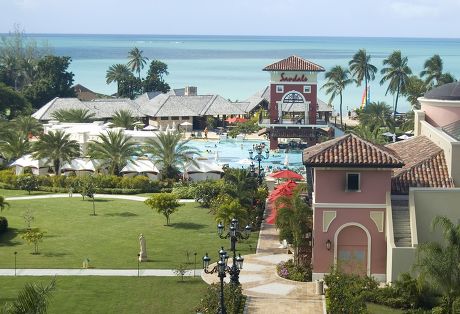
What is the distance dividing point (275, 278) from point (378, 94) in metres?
126

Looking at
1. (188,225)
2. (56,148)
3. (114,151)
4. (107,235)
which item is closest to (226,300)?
(107,235)

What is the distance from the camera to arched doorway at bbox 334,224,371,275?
101ft

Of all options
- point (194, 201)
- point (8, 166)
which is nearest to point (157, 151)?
point (194, 201)

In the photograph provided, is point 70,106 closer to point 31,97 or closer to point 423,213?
point 31,97

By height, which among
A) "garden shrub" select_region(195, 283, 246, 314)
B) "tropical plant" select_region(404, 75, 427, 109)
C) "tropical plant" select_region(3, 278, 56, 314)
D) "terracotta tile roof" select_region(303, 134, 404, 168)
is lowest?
"garden shrub" select_region(195, 283, 246, 314)

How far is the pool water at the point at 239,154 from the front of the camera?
63125 mm

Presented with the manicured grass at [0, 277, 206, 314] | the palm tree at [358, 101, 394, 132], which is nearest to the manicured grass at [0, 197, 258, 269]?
the manicured grass at [0, 277, 206, 314]

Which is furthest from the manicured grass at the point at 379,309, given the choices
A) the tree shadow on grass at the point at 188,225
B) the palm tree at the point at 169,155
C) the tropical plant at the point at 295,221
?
the palm tree at the point at 169,155

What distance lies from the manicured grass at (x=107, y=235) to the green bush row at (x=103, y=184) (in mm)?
3118

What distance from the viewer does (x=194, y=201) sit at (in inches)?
1906

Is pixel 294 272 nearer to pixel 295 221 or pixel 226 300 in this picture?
pixel 295 221

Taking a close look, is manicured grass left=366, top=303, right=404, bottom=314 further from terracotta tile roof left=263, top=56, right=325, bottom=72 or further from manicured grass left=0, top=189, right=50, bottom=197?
terracotta tile roof left=263, top=56, right=325, bottom=72

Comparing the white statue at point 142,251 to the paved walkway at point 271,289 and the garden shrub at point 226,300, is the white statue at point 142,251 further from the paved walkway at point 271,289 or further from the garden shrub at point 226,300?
the garden shrub at point 226,300

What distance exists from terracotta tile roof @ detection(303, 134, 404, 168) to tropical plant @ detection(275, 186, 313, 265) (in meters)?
2.38
